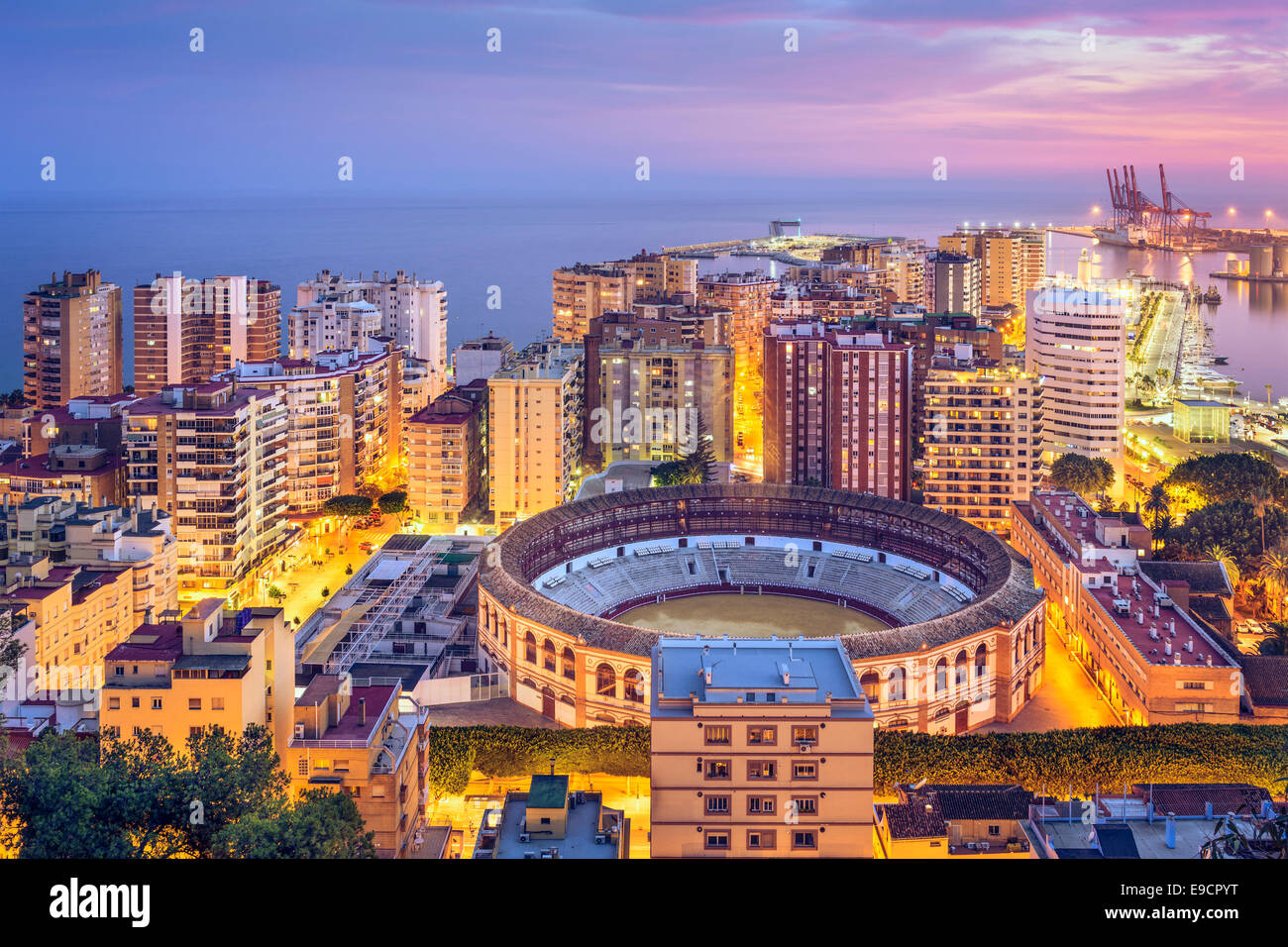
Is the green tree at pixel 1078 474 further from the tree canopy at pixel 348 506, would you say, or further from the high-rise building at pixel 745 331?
the tree canopy at pixel 348 506

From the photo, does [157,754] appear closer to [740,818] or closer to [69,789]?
[69,789]

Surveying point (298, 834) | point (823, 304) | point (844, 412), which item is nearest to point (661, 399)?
point (844, 412)

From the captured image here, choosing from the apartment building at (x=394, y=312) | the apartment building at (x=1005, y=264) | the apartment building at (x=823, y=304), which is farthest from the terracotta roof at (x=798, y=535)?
the apartment building at (x=1005, y=264)

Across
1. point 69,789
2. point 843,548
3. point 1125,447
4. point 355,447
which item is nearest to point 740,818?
point 69,789

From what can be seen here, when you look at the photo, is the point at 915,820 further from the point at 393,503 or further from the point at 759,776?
the point at 393,503

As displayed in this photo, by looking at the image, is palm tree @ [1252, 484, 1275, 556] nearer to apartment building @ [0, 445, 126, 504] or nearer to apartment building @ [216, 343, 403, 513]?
apartment building @ [216, 343, 403, 513]

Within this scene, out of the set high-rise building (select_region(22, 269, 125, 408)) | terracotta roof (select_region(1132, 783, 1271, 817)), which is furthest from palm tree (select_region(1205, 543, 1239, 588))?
high-rise building (select_region(22, 269, 125, 408))
